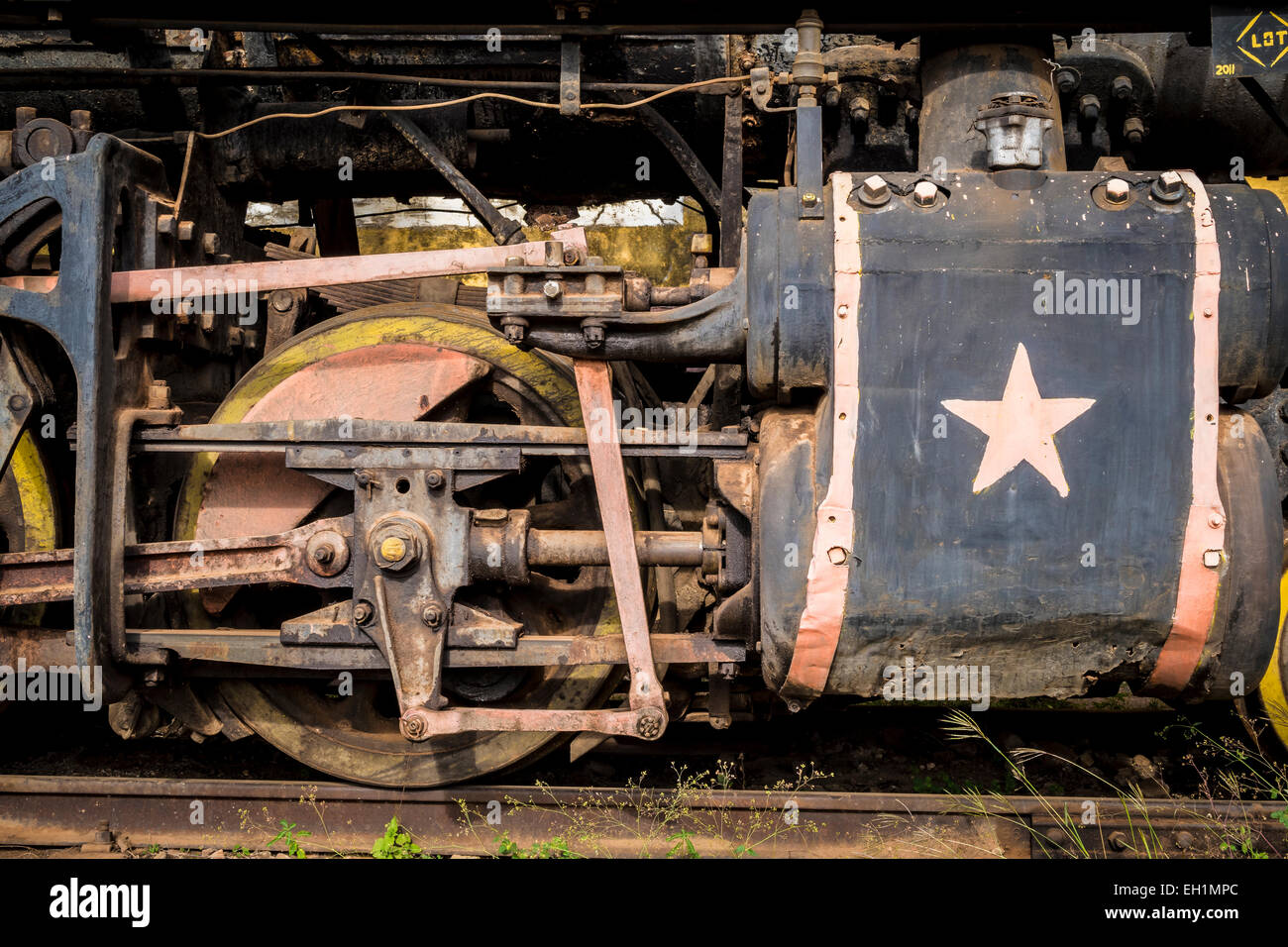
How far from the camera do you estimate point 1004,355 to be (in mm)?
2887

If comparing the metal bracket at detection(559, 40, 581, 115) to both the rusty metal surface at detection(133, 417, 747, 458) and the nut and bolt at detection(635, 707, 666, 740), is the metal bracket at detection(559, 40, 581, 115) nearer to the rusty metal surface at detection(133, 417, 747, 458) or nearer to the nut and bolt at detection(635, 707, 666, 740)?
the rusty metal surface at detection(133, 417, 747, 458)

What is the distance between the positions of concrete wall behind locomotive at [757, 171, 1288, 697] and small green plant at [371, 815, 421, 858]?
60.2 inches

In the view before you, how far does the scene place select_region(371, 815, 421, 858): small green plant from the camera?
11.8ft

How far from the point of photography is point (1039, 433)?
288 cm

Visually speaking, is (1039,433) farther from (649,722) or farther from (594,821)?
(594,821)

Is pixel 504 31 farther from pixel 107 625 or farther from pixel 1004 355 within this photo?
pixel 107 625

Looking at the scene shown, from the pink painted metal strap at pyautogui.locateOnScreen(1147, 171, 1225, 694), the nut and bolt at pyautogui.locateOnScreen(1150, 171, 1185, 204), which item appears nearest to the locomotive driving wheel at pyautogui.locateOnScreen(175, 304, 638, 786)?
the pink painted metal strap at pyautogui.locateOnScreen(1147, 171, 1225, 694)

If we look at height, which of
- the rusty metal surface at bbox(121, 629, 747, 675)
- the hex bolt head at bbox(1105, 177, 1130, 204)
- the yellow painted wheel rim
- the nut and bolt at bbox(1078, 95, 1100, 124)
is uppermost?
the nut and bolt at bbox(1078, 95, 1100, 124)

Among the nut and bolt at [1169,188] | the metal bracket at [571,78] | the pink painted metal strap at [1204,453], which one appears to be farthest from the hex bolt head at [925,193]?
the metal bracket at [571,78]

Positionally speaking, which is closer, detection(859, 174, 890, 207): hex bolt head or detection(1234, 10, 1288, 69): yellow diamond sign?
detection(859, 174, 890, 207): hex bolt head

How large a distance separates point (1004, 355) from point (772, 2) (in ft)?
4.42

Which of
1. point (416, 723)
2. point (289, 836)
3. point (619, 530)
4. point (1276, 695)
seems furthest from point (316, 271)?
point (1276, 695)

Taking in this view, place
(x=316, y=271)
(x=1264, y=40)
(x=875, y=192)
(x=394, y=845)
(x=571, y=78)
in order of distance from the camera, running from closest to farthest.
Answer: (x=875, y=192), (x=1264, y=40), (x=316, y=271), (x=571, y=78), (x=394, y=845)

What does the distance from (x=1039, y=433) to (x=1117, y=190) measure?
0.69m
